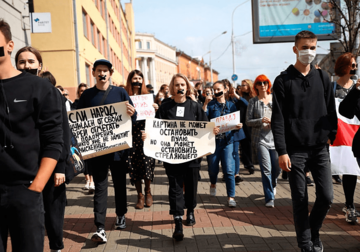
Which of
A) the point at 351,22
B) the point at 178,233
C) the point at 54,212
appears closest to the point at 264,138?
the point at 178,233

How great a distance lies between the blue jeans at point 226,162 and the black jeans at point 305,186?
2618 mm

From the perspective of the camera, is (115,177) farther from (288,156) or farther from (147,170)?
(288,156)

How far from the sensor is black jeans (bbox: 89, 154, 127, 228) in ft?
16.5

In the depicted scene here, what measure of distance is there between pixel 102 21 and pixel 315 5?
17.2m

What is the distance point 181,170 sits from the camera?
5.39m

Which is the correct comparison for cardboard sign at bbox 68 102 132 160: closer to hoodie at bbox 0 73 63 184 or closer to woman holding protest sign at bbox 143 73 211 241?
woman holding protest sign at bbox 143 73 211 241

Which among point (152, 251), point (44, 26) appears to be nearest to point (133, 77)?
point (152, 251)

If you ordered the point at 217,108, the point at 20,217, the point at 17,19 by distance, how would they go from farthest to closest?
the point at 17,19, the point at 217,108, the point at 20,217

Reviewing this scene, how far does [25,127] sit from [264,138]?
4843mm

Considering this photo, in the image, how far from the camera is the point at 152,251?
4.59m

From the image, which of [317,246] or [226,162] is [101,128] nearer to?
[226,162]

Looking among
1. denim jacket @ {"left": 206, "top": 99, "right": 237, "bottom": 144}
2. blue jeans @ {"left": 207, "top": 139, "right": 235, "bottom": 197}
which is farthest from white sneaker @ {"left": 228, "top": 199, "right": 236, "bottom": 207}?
denim jacket @ {"left": 206, "top": 99, "right": 237, "bottom": 144}

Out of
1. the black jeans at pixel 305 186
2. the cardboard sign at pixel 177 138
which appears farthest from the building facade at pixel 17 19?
the black jeans at pixel 305 186

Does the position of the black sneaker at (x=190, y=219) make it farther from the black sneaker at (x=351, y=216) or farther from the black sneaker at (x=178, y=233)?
the black sneaker at (x=351, y=216)
